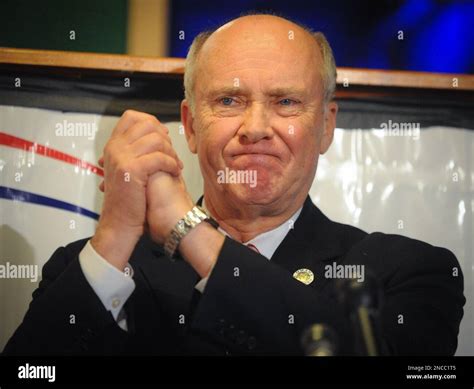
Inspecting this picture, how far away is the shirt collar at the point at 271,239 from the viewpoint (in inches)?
68.8

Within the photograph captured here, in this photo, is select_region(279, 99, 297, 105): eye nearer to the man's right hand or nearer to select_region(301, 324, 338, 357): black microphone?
the man's right hand

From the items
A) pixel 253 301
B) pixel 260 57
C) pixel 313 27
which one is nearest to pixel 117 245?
pixel 253 301

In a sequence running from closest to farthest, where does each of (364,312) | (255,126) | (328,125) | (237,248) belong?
(364,312)
(237,248)
(255,126)
(328,125)

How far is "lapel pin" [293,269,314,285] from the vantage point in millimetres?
1716

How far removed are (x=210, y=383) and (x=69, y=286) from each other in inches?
17.0

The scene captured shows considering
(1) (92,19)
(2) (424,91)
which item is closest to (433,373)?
(2) (424,91)

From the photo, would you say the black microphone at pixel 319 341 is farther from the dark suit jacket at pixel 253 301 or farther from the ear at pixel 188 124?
the ear at pixel 188 124

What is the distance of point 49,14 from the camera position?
72.9 inches

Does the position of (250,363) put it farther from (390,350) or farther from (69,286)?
(69,286)

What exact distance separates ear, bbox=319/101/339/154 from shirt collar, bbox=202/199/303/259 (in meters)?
0.20

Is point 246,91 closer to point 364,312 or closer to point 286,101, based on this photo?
point 286,101

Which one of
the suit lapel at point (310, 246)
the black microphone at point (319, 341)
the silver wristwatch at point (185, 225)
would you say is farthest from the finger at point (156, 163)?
the black microphone at point (319, 341)

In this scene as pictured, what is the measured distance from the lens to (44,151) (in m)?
1.83

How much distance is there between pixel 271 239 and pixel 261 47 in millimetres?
452
